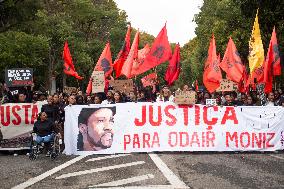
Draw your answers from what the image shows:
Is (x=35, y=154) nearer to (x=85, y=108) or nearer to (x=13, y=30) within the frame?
(x=85, y=108)

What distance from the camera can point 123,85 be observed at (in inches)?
893

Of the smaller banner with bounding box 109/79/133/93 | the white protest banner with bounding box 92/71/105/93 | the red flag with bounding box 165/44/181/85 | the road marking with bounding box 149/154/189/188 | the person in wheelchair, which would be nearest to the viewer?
the road marking with bounding box 149/154/189/188

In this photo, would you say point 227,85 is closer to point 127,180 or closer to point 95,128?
point 95,128

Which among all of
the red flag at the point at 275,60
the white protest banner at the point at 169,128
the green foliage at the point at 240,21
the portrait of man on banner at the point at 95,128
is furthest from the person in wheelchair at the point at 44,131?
the green foliage at the point at 240,21

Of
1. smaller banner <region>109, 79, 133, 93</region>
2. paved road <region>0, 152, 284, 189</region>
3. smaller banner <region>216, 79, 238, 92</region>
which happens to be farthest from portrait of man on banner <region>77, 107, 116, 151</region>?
smaller banner <region>109, 79, 133, 93</region>

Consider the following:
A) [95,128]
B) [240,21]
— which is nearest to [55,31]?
[240,21]

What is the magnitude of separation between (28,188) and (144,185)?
2.08 metres

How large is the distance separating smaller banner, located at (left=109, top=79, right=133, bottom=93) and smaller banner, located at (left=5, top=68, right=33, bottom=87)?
19.9 feet

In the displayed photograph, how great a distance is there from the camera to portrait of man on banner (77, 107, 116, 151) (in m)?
13.3

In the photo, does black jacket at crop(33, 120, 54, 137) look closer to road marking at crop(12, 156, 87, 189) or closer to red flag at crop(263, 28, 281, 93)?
road marking at crop(12, 156, 87, 189)

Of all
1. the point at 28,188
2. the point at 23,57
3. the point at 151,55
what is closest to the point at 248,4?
the point at 151,55

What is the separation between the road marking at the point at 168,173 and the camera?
28.0ft

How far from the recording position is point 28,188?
854 centimetres

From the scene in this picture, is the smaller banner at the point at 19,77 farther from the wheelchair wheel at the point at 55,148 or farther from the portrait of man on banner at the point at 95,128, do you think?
the wheelchair wheel at the point at 55,148
